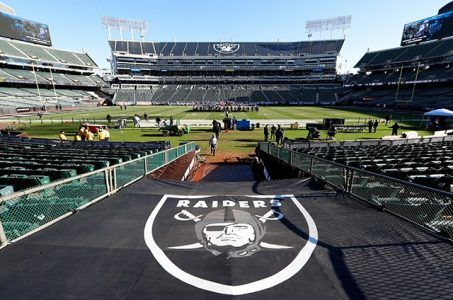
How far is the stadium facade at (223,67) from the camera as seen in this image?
105750mm

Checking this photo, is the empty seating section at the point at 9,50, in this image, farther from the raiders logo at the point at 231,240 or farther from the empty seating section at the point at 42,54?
the raiders logo at the point at 231,240

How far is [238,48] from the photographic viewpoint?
118625mm

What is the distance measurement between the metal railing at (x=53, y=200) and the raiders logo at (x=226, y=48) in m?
120

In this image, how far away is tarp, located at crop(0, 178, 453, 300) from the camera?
2645 mm

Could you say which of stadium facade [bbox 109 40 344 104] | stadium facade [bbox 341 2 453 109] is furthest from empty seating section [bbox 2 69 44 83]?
stadium facade [bbox 341 2 453 109]

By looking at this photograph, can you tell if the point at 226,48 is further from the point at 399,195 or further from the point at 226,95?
the point at 399,195

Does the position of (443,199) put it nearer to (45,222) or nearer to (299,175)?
(299,175)

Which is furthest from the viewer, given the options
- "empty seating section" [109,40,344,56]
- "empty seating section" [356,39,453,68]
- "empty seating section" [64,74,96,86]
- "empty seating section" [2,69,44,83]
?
"empty seating section" [109,40,344,56]

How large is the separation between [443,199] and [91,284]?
5488 mm

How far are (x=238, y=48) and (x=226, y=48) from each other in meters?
6.24

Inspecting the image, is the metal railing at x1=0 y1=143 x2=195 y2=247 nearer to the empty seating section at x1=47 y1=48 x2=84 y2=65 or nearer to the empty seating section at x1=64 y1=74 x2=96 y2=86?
the empty seating section at x1=64 y1=74 x2=96 y2=86

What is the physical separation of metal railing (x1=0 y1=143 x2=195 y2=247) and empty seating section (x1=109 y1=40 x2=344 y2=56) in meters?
119

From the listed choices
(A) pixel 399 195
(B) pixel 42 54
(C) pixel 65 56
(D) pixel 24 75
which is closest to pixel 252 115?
(A) pixel 399 195

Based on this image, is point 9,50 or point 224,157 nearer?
point 224,157
